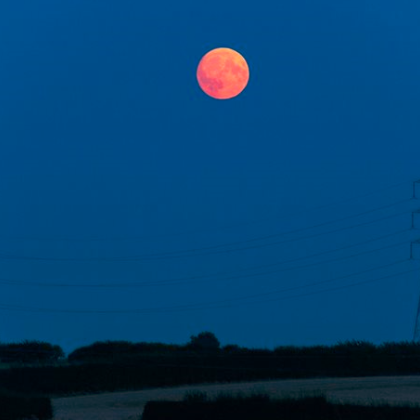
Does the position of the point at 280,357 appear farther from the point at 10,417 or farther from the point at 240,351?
the point at 10,417

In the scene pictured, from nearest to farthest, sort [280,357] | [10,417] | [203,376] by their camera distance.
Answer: [10,417]
[203,376]
[280,357]

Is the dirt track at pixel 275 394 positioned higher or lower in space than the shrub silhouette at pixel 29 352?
lower

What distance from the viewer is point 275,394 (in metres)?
43.2

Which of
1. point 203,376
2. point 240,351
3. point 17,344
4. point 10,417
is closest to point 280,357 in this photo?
point 240,351

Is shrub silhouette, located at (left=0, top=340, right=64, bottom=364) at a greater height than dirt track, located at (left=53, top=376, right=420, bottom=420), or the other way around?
shrub silhouette, located at (left=0, top=340, right=64, bottom=364)

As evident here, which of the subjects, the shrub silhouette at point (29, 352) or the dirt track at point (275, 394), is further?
the shrub silhouette at point (29, 352)

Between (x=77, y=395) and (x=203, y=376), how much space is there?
37.3 ft

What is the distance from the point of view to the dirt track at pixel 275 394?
141ft

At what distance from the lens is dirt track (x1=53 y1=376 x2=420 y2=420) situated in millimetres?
42969

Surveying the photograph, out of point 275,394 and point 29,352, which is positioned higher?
point 29,352

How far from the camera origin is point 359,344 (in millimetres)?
77625

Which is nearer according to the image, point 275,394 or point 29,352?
point 275,394

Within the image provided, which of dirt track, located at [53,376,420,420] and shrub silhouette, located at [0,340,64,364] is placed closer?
dirt track, located at [53,376,420,420]

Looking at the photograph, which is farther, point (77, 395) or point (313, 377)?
point (313, 377)
